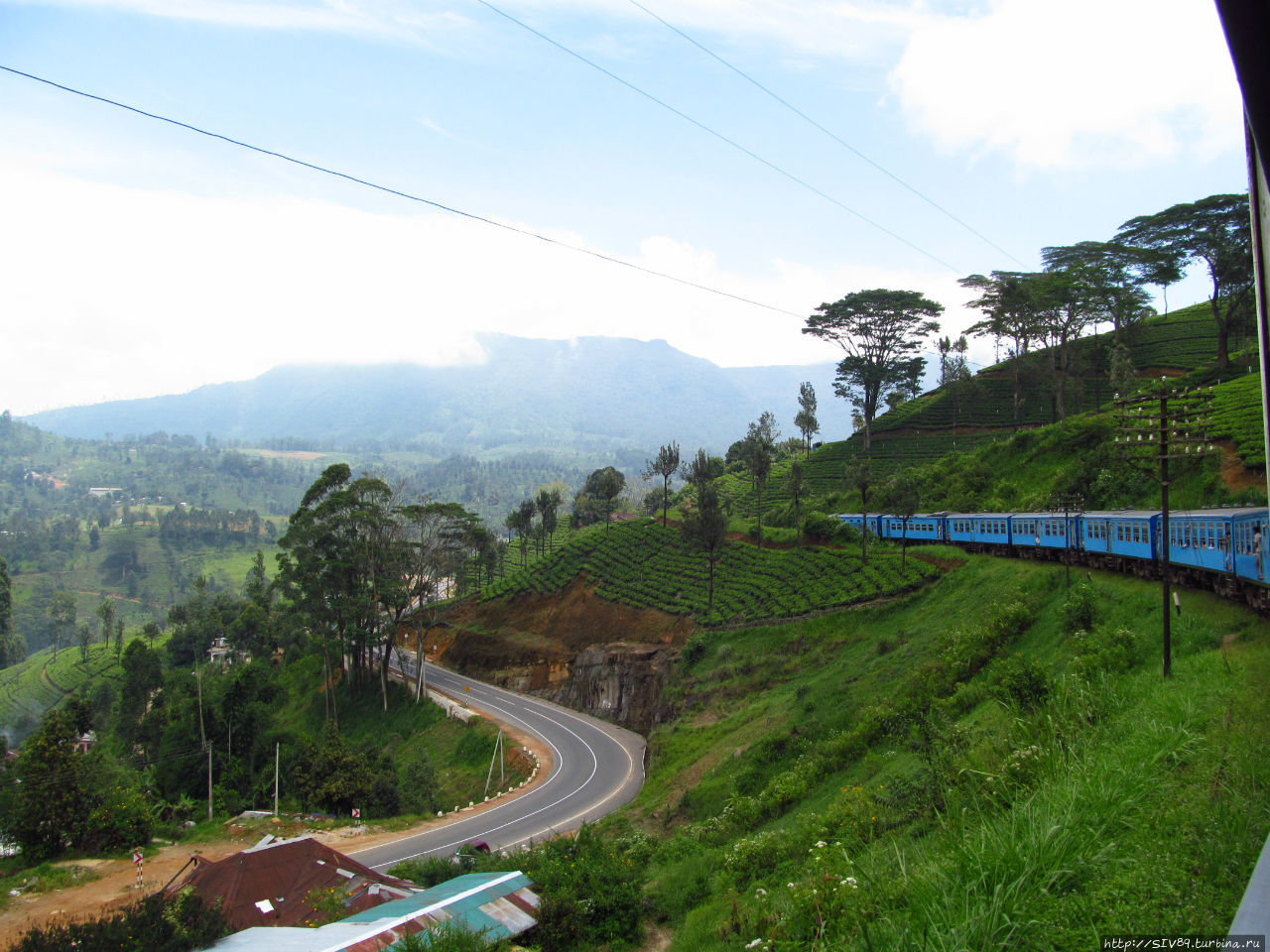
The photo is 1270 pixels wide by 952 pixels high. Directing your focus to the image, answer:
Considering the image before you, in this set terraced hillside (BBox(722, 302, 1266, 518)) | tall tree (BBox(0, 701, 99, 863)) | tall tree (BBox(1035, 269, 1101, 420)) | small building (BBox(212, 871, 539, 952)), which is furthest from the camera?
terraced hillside (BBox(722, 302, 1266, 518))

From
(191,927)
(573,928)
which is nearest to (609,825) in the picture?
(573,928)

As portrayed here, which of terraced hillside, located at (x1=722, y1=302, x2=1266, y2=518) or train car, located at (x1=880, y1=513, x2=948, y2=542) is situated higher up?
terraced hillside, located at (x1=722, y1=302, x2=1266, y2=518)

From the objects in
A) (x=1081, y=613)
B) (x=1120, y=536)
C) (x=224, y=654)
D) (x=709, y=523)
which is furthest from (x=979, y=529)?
(x=224, y=654)

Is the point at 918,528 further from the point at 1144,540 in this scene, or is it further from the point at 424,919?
the point at 424,919

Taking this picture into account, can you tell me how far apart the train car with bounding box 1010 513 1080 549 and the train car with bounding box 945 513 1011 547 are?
0.56 m

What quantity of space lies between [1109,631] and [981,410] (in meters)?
45.1

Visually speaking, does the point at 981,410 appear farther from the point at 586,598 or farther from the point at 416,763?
the point at 416,763

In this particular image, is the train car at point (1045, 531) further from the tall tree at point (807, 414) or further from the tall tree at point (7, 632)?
the tall tree at point (7, 632)

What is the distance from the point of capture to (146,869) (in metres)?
18.6

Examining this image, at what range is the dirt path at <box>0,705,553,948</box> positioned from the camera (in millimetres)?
15430

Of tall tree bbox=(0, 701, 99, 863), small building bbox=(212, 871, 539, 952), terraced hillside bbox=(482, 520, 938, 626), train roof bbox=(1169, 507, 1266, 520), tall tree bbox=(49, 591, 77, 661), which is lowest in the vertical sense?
tall tree bbox=(49, 591, 77, 661)

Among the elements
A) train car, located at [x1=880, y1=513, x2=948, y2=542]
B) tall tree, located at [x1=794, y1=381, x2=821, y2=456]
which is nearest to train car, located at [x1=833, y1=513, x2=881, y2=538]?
train car, located at [x1=880, y1=513, x2=948, y2=542]

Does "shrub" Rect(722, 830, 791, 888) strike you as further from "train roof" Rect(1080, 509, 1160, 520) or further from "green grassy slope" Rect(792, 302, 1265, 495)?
"green grassy slope" Rect(792, 302, 1265, 495)

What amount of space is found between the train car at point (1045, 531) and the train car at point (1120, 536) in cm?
39
